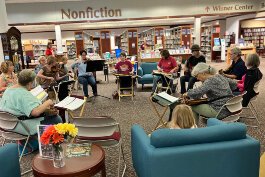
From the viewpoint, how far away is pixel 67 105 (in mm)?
3684

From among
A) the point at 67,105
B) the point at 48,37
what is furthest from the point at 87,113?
the point at 48,37

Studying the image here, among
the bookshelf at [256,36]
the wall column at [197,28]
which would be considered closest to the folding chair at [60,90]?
the wall column at [197,28]

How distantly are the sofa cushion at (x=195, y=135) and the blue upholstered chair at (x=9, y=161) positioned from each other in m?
1.22

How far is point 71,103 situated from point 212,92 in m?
2.01

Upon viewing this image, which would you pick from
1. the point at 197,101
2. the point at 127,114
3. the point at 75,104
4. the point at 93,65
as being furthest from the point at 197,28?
the point at 75,104

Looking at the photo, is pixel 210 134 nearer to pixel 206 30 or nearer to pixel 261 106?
pixel 261 106

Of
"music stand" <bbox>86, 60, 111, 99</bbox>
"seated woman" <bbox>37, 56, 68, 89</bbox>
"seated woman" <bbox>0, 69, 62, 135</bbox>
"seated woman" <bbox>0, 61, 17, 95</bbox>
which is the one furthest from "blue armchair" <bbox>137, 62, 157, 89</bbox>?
"seated woman" <bbox>0, 69, 62, 135</bbox>

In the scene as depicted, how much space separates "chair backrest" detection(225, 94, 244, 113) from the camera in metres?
3.69

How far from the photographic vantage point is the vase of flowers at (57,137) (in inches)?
84.3

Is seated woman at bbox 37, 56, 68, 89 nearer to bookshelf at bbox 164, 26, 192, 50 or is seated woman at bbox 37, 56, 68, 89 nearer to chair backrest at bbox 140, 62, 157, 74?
chair backrest at bbox 140, 62, 157, 74

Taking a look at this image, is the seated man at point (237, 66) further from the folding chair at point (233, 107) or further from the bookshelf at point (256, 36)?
the bookshelf at point (256, 36)

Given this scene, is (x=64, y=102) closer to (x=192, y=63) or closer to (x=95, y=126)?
(x=95, y=126)

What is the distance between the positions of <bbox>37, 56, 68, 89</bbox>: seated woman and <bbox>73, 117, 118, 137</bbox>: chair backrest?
10.8 feet

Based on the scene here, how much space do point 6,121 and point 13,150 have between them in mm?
1143
